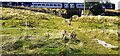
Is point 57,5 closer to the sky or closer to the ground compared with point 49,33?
closer to the sky

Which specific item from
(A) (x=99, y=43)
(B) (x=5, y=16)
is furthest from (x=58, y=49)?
(B) (x=5, y=16)

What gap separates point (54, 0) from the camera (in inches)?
140

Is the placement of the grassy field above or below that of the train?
below

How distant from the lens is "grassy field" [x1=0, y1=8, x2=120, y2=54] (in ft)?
11.3

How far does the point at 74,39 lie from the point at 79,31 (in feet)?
0.50

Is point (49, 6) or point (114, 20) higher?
point (49, 6)

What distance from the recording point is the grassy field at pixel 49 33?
3432 millimetres

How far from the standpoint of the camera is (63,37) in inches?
140

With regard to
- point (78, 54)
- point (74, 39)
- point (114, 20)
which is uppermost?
point (114, 20)

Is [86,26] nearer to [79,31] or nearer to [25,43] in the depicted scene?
[79,31]

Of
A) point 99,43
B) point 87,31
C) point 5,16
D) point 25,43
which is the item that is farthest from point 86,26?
point 5,16

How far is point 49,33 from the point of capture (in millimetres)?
3471

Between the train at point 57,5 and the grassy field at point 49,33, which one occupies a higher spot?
the train at point 57,5

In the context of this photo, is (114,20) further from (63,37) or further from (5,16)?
(5,16)
